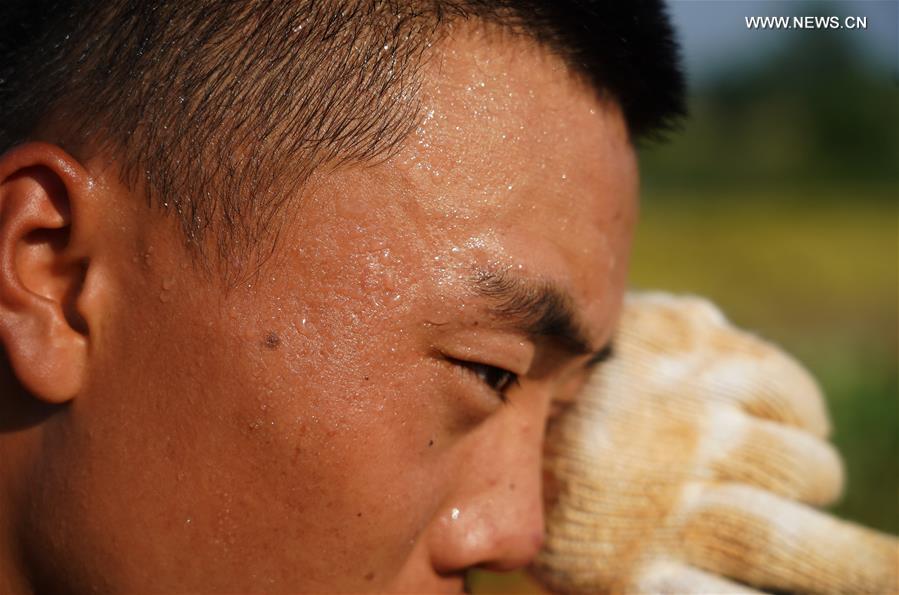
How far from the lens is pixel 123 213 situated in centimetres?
142

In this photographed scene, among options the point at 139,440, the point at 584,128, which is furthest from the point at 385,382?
the point at 584,128

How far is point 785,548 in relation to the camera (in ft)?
6.21

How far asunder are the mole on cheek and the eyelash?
10.2 inches

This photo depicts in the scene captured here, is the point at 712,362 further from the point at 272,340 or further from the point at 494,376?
the point at 272,340

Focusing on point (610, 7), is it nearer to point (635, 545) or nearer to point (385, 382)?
point (385, 382)

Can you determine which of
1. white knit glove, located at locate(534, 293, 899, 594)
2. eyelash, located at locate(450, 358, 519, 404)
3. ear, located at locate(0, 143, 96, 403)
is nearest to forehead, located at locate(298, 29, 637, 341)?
eyelash, located at locate(450, 358, 519, 404)

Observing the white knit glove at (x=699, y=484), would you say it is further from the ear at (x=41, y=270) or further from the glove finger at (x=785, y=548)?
the ear at (x=41, y=270)

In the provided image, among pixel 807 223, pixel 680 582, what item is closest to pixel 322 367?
pixel 680 582

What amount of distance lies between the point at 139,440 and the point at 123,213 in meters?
0.32

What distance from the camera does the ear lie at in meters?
1.40

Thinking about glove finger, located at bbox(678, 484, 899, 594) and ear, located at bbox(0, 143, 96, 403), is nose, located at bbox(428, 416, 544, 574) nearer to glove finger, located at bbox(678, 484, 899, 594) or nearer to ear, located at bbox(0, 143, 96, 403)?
glove finger, located at bbox(678, 484, 899, 594)

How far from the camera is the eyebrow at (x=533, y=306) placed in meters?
1.46

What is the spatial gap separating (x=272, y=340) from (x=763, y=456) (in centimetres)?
106

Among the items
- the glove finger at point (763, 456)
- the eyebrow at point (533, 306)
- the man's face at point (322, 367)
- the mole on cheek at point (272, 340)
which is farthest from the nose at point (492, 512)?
the glove finger at point (763, 456)
